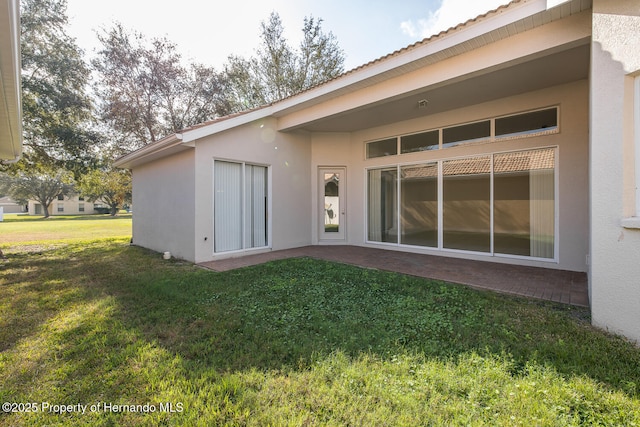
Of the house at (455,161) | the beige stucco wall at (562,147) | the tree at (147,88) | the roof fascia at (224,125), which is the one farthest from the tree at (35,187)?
the beige stucco wall at (562,147)

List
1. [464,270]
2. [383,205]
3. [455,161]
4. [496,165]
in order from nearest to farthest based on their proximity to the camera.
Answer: [464,270], [496,165], [455,161], [383,205]

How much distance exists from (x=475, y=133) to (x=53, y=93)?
15528 mm

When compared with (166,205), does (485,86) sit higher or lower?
higher

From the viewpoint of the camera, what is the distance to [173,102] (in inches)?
635

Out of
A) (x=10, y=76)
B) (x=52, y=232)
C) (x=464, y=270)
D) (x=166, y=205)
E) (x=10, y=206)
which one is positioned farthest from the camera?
(x=10, y=206)

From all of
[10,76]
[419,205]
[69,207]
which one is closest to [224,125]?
[10,76]

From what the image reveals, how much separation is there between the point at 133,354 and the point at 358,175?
7958mm

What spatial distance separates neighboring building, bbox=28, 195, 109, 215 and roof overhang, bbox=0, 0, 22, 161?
59333 mm

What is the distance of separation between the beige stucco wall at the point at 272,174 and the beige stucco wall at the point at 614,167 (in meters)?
7.13

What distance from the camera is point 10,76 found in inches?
165

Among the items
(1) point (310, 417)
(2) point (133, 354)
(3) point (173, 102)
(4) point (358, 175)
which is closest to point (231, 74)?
(3) point (173, 102)

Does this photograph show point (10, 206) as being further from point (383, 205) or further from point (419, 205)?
point (419, 205)

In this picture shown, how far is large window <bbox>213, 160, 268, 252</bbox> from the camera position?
25.1 feet

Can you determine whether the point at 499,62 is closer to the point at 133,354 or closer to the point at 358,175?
the point at 358,175
